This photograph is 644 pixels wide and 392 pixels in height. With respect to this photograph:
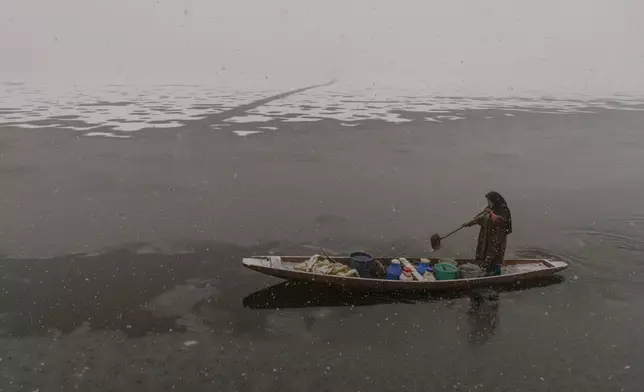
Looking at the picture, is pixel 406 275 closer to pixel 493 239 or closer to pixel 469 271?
pixel 469 271

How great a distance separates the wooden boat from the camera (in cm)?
968

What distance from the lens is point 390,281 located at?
31.9ft

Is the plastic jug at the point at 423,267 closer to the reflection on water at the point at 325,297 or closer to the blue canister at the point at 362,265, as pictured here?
the reflection on water at the point at 325,297

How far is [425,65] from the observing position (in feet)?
382

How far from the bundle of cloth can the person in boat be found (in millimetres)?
2904

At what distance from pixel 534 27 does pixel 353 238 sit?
169m

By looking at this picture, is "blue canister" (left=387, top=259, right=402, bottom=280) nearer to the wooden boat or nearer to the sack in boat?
the wooden boat

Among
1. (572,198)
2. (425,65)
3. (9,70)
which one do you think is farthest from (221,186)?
(425,65)

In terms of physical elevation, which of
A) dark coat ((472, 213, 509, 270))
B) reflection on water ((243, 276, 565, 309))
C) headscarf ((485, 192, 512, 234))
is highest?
headscarf ((485, 192, 512, 234))

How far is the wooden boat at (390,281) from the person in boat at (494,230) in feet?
1.17

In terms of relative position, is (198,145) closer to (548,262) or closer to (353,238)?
(353,238)

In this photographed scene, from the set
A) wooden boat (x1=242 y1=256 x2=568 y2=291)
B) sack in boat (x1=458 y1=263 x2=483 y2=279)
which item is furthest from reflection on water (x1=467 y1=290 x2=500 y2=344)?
sack in boat (x1=458 y1=263 x2=483 y2=279)

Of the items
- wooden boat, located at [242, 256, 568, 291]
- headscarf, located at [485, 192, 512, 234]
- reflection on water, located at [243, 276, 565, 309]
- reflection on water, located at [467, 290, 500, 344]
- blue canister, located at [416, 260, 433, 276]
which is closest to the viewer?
reflection on water, located at [467, 290, 500, 344]

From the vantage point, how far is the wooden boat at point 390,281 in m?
9.68
